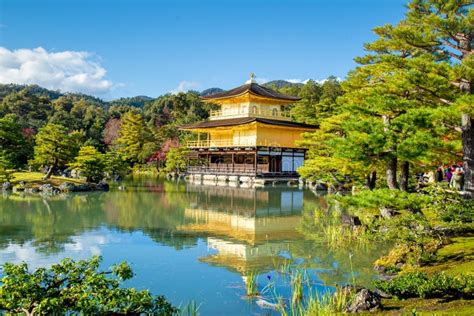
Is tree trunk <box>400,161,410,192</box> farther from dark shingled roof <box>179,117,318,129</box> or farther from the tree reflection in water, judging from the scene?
dark shingled roof <box>179,117,318,129</box>

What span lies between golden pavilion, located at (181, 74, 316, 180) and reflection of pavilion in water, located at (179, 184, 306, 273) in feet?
30.7

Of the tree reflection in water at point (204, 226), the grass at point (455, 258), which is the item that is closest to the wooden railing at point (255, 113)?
the tree reflection in water at point (204, 226)

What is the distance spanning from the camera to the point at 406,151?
684 cm

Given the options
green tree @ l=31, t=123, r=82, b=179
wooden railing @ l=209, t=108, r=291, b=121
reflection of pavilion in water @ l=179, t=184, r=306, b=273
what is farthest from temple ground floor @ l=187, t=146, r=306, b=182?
green tree @ l=31, t=123, r=82, b=179

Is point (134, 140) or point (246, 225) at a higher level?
point (134, 140)

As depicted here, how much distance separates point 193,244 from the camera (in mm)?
10141

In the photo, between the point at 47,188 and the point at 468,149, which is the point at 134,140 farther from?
the point at 468,149

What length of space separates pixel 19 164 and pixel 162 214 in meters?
11.8

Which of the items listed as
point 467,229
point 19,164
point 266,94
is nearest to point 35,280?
point 467,229

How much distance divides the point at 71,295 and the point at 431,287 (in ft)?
Result: 12.4

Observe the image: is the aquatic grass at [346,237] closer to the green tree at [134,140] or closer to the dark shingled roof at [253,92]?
the dark shingled roof at [253,92]

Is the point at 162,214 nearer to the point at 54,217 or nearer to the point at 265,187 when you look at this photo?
the point at 54,217

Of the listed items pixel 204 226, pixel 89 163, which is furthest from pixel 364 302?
pixel 89 163

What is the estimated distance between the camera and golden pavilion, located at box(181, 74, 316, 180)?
103ft
